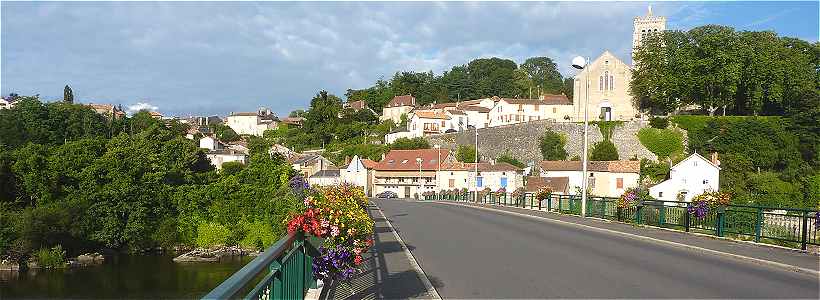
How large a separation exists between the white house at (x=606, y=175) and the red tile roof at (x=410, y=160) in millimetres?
19747

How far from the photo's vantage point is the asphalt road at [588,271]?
888cm

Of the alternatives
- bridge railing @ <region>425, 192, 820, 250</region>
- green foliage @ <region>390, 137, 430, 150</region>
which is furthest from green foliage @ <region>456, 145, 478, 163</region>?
bridge railing @ <region>425, 192, 820, 250</region>

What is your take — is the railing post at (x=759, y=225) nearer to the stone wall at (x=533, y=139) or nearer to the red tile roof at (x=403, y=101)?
the stone wall at (x=533, y=139)

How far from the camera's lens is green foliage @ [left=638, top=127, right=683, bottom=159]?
77812mm

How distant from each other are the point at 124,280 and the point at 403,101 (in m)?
93.6

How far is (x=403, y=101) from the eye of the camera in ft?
421

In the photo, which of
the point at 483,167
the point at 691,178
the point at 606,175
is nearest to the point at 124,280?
the point at 483,167

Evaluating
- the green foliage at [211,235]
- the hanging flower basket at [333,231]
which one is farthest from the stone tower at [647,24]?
the hanging flower basket at [333,231]

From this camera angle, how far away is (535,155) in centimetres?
8519

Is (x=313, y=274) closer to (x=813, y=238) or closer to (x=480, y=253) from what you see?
(x=480, y=253)

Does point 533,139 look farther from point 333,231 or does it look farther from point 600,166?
point 333,231

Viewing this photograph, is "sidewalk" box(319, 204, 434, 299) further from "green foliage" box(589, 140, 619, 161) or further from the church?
the church

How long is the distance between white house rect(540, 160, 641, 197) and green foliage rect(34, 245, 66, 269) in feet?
157

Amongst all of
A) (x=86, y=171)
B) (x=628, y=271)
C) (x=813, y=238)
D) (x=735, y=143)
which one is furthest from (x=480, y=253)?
(x=735, y=143)
